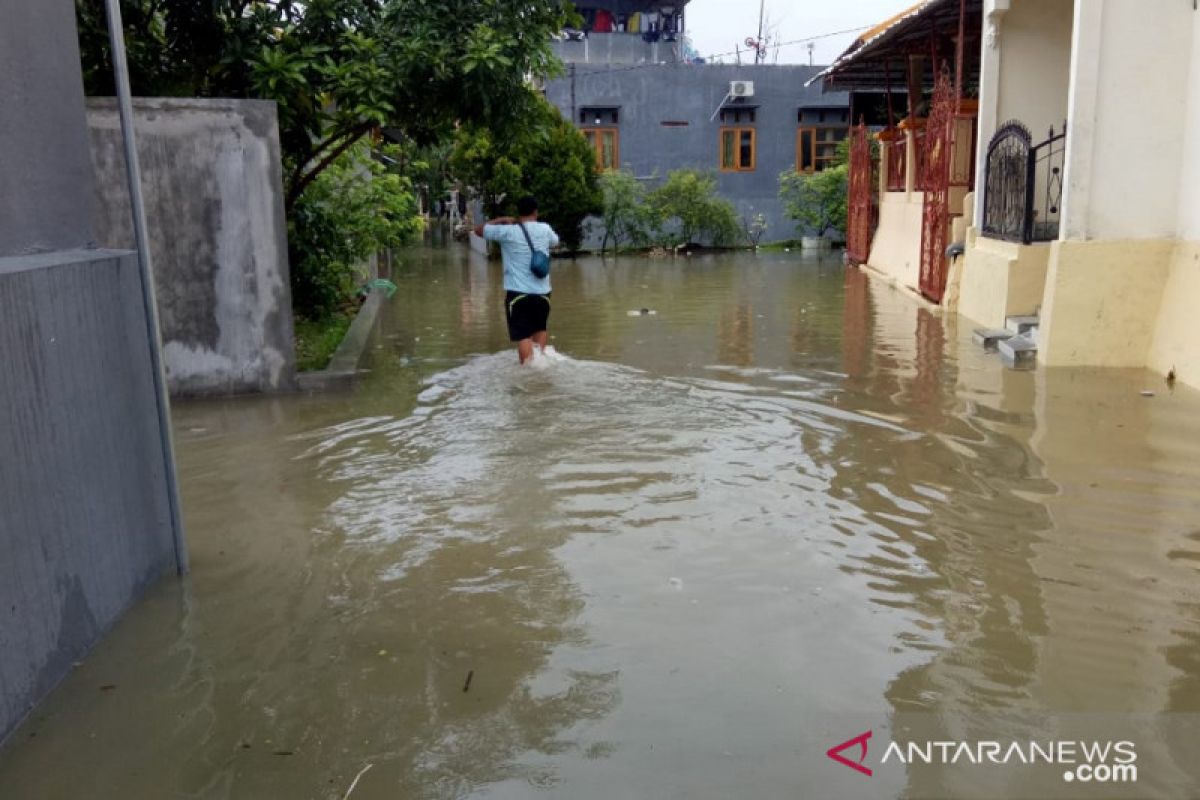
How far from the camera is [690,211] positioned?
28797 millimetres

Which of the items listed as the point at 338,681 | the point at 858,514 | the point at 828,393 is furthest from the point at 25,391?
the point at 828,393

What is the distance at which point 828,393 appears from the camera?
8461mm

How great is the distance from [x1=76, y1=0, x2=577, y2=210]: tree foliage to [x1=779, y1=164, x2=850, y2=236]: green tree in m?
20.1

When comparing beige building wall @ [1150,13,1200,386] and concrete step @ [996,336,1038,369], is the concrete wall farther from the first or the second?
beige building wall @ [1150,13,1200,386]

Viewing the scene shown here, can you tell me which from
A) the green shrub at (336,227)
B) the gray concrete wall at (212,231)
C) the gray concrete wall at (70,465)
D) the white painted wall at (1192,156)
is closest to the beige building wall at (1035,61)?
the white painted wall at (1192,156)

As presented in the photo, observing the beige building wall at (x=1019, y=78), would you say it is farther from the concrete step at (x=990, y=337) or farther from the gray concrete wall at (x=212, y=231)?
the gray concrete wall at (x=212, y=231)

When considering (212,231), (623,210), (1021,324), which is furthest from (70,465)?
(623,210)

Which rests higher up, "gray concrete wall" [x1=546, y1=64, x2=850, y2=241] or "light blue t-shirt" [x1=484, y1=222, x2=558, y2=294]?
"gray concrete wall" [x1=546, y1=64, x2=850, y2=241]

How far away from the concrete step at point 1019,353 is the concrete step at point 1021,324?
707mm

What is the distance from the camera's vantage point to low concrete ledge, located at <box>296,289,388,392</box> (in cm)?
873

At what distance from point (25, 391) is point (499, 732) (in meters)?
1.95

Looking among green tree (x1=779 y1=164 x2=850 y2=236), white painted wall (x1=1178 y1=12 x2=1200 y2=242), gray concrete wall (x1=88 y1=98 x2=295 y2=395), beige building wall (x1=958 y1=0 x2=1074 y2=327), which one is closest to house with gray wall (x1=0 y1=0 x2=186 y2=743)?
gray concrete wall (x1=88 y1=98 x2=295 y2=395)

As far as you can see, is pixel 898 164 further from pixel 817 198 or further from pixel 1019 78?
pixel 817 198

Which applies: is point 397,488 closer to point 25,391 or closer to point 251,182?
point 25,391
